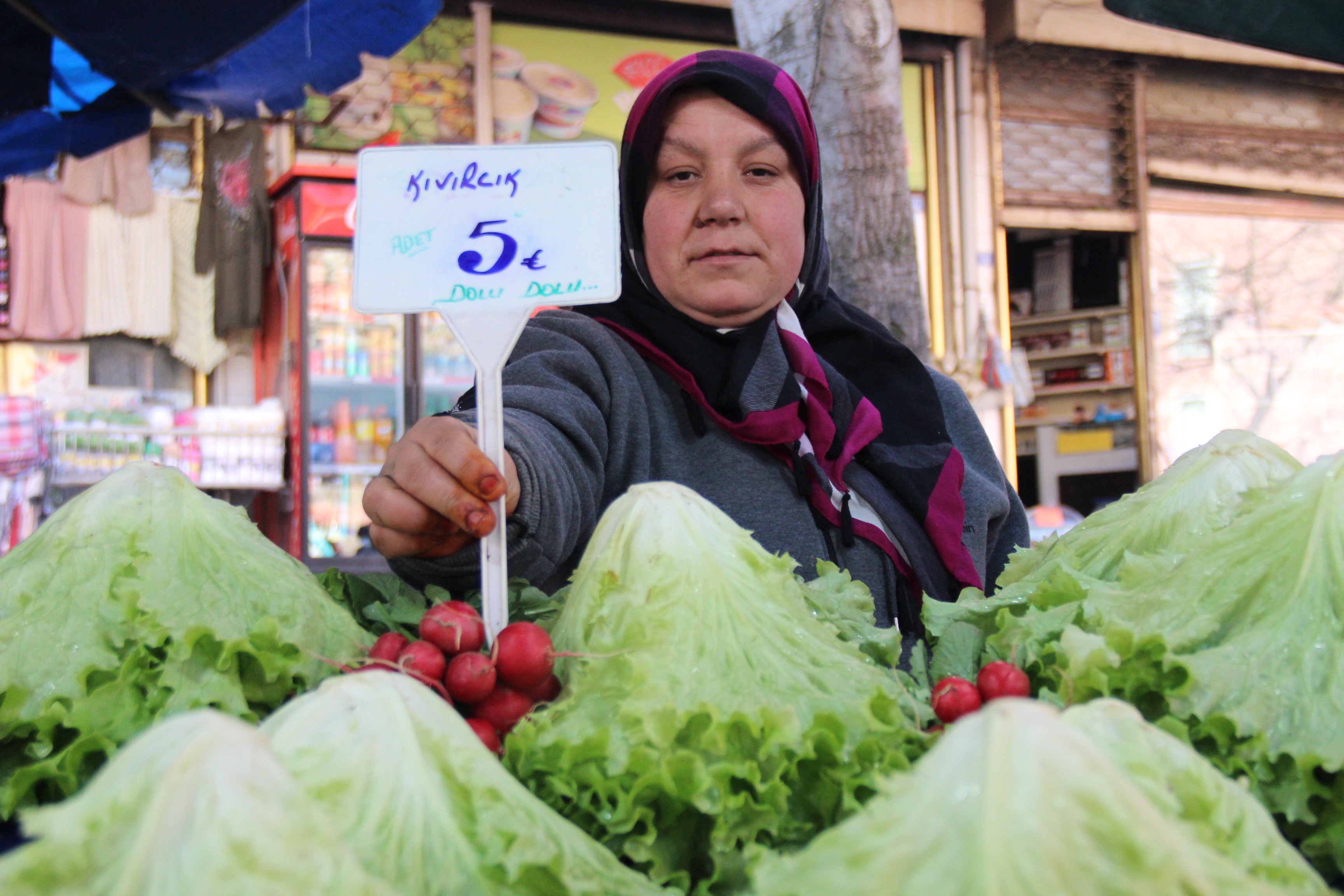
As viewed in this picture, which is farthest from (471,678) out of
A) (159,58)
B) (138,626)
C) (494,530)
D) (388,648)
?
(159,58)

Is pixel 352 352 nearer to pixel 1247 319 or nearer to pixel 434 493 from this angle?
pixel 434 493

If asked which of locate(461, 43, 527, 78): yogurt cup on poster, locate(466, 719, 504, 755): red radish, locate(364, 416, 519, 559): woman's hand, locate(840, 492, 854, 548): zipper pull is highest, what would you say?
locate(461, 43, 527, 78): yogurt cup on poster

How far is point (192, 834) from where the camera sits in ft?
2.26

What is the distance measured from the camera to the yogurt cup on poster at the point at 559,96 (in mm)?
6699

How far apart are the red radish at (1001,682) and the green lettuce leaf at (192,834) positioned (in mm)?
751

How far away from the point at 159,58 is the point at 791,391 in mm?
3041

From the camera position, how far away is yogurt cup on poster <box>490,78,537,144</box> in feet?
21.9

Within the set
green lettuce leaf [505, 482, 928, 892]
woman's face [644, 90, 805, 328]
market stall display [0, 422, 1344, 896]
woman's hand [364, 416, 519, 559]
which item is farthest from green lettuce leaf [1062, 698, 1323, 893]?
woman's face [644, 90, 805, 328]

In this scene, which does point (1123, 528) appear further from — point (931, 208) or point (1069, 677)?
point (931, 208)

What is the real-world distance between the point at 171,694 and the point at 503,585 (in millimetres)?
431

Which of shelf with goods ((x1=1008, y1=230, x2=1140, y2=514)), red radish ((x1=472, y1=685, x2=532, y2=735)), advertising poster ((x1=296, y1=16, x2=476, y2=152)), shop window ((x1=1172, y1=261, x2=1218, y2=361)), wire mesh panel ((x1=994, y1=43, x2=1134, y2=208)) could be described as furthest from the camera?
shop window ((x1=1172, y1=261, x2=1218, y2=361))

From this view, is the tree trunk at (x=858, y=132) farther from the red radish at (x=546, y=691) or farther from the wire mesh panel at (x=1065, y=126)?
the wire mesh panel at (x=1065, y=126)

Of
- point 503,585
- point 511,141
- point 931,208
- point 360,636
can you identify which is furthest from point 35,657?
point 931,208

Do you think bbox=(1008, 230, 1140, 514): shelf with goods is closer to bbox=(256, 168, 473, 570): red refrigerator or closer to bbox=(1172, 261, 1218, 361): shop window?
bbox=(1172, 261, 1218, 361): shop window
